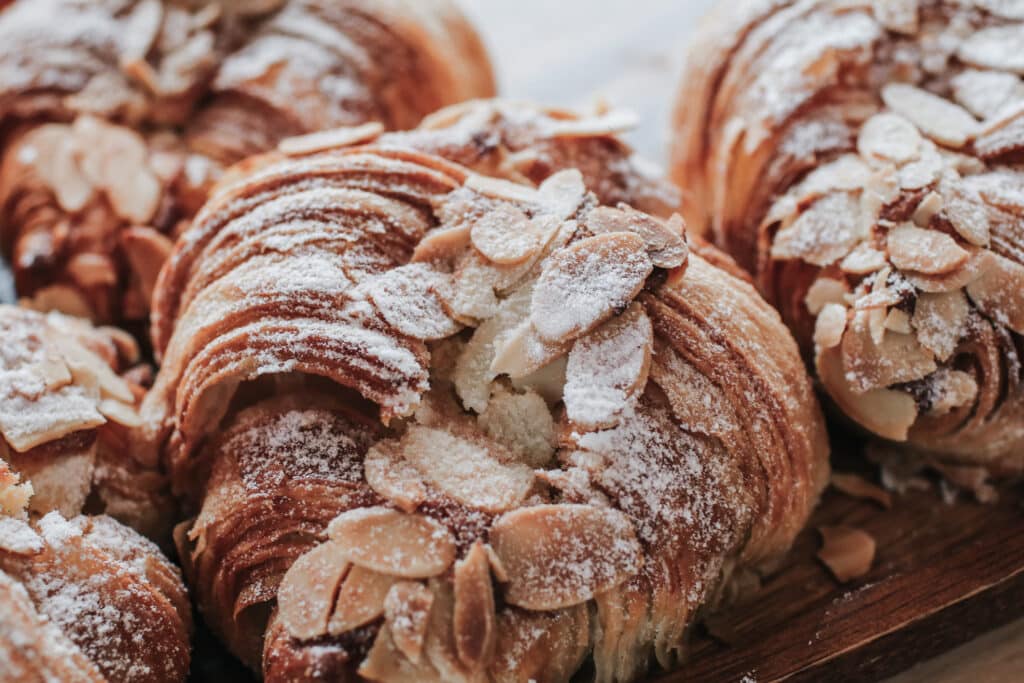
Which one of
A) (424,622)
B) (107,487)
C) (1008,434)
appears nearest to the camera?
(424,622)

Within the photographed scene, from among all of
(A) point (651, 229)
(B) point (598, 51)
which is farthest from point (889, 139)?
(B) point (598, 51)

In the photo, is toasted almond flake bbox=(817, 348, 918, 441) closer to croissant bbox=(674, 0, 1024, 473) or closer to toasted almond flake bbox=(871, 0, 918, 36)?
croissant bbox=(674, 0, 1024, 473)

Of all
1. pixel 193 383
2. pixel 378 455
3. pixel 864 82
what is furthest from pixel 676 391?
pixel 864 82

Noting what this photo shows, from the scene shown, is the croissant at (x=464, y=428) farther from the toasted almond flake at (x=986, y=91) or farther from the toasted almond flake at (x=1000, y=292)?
the toasted almond flake at (x=986, y=91)

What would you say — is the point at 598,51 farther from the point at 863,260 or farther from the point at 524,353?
the point at 524,353

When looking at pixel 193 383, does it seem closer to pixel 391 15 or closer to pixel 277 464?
pixel 277 464
